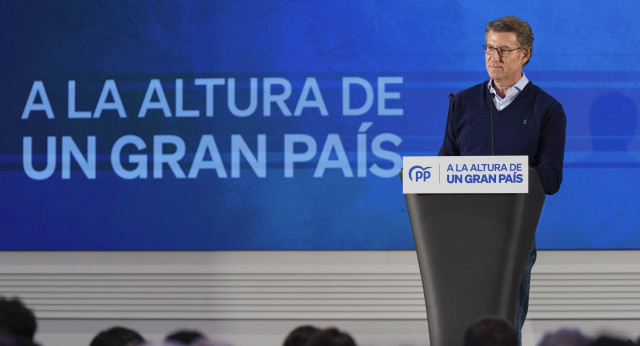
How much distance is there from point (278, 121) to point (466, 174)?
2.09 metres

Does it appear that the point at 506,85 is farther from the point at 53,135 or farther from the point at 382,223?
the point at 53,135

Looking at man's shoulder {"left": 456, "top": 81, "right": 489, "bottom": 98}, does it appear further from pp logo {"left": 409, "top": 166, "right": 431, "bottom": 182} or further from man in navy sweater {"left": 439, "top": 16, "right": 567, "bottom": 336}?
pp logo {"left": 409, "top": 166, "right": 431, "bottom": 182}

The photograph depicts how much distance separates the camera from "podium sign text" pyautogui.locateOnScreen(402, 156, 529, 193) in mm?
2281

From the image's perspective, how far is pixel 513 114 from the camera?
8.67 ft

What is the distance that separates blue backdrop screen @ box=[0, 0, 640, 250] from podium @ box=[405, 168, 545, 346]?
72.4 inches

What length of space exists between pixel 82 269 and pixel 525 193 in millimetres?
2660

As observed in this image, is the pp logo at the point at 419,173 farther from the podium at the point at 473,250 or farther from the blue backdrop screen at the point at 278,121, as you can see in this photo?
the blue backdrop screen at the point at 278,121

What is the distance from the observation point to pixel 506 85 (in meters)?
2.67

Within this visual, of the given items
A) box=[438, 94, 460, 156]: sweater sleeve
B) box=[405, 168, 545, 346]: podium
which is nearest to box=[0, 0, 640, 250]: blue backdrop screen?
box=[438, 94, 460, 156]: sweater sleeve

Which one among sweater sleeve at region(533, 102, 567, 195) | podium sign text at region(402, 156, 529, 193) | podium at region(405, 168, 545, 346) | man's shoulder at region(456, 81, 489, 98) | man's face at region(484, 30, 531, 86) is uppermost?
man's face at region(484, 30, 531, 86)

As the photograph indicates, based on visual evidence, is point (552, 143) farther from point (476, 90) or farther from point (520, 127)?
point (476, 90)

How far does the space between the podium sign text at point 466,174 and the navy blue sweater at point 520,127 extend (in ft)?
0.86

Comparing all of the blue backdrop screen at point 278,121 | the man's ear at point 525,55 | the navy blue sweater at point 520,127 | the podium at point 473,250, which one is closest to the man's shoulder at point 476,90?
the navy blue sweater at point 520,127

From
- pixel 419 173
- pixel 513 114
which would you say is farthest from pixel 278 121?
pixel 419 173
